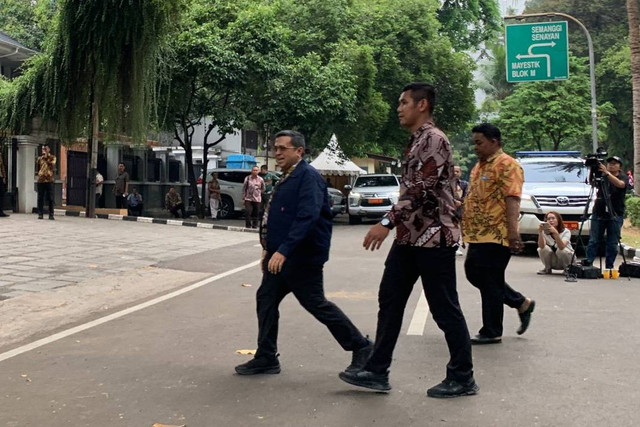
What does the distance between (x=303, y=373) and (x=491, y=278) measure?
1.80 meters

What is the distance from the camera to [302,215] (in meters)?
4.79

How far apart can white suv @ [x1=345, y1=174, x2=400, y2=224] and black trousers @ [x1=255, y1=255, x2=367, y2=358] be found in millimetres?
17675

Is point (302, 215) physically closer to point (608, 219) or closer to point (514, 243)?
point (514, 243)

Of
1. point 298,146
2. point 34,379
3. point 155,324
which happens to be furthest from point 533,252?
point 34,379

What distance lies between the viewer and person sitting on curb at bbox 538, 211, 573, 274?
10289 mm

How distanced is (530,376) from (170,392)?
238 centimetres

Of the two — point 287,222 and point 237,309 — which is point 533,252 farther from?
point 287,222

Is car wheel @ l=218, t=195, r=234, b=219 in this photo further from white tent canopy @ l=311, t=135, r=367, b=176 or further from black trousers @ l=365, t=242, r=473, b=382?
black trousers @ l=365, t=242, r=473, b=382

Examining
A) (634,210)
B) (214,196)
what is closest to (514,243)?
(634,210)

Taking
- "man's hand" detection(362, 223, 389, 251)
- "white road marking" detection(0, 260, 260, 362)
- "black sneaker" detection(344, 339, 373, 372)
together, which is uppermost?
"man's hand" detection(362, 223, 389, 251)

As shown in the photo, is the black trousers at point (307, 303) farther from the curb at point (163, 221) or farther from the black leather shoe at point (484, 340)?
the curb at point (163, 221)

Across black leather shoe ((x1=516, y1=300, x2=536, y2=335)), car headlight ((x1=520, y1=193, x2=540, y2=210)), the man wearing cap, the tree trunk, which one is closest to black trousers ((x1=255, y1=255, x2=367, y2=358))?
black leather shoe ((x1=516, y1=300, x2=536, y2=335))

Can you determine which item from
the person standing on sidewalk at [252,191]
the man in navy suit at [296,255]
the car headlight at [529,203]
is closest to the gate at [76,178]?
the person standing on sidewalk at [252,191]

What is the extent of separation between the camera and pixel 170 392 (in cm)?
462
